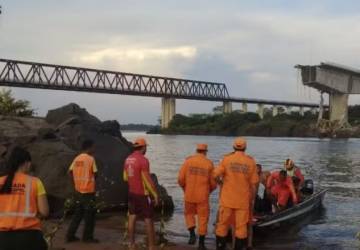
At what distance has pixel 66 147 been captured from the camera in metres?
15.9

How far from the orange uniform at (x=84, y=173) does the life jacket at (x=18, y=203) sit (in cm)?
500

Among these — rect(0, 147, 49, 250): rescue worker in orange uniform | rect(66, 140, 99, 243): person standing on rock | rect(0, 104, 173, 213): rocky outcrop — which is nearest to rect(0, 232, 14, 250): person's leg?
rect(0, 147, 49, 250): rescue worker in orange uniform

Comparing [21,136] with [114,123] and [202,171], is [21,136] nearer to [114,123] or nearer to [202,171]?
[114,123]

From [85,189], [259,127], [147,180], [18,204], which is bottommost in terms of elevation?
[85,189]

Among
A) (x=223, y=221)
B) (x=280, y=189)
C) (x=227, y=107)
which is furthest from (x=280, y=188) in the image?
(x=227, y=107)

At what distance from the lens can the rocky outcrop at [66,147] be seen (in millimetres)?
15039

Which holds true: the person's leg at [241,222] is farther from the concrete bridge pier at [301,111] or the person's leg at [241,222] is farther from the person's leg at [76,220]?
the concrete bridge pier at [301,111]

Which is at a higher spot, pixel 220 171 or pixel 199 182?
pixel 220 171

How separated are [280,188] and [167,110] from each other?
142949mm

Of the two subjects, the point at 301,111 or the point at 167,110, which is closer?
the point at 167,110

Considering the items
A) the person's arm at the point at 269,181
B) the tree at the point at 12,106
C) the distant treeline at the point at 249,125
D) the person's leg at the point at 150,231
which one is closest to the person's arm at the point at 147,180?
the person's leg at the point at 150,231

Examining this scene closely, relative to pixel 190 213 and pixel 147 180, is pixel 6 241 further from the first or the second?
pixel 190 213

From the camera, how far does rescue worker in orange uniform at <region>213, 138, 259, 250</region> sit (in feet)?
31.8

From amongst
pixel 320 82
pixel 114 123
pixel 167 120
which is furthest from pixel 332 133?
pixel 114 123
